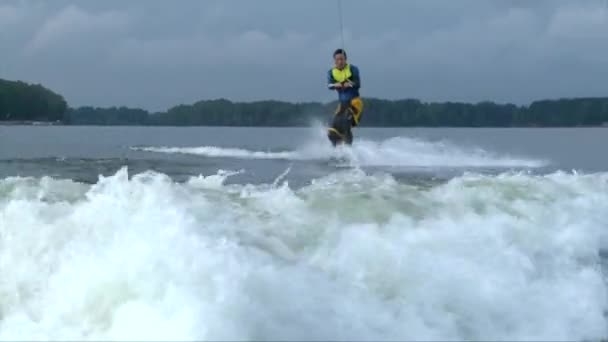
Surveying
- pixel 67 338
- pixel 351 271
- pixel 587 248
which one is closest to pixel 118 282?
pixel 67 338

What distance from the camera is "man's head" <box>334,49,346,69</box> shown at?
16906mm

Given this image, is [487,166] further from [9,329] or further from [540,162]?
[9,329]

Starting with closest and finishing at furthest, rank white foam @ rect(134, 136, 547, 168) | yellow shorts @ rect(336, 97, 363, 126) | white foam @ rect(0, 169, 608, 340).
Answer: white foam @ rect(0, 169, 608, 340) → yellow shorts @ rect(336, 97, 363, 126) → white foam @ rect(134, 136, 547, 168)

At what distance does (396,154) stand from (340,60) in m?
4.85

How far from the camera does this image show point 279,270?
5871 mm

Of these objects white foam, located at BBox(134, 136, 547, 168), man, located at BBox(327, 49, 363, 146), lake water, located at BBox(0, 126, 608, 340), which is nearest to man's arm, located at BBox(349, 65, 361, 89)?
→ man, located at BBox(327, 49, 363, 146)

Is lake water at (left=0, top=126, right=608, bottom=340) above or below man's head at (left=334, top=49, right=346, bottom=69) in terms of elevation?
below

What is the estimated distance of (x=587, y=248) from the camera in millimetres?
8539

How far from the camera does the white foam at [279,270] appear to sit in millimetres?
5395

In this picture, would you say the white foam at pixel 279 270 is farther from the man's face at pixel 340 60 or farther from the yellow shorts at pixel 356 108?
the yellow shorts at pixel 356 108

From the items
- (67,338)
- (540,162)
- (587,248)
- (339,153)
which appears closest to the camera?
(67,338)

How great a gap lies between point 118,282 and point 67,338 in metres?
0.46

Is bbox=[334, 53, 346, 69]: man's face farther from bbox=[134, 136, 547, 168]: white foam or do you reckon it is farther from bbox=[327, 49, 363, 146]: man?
bbox=[134, 136, 547, 168]: white foam

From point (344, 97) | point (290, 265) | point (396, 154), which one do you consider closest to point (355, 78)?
point (344, 97)
